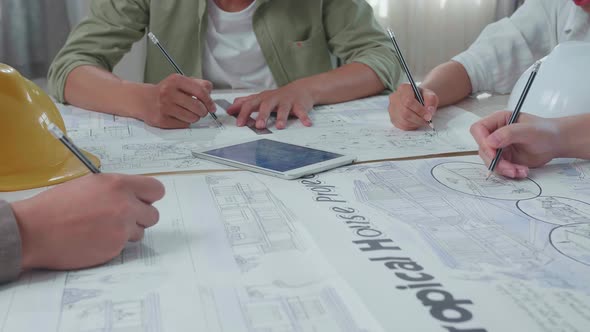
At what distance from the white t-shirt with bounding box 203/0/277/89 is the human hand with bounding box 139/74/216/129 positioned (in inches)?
12.5

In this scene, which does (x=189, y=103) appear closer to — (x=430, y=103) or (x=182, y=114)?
(x=182, y=114)

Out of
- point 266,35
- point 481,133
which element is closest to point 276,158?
point 481,133

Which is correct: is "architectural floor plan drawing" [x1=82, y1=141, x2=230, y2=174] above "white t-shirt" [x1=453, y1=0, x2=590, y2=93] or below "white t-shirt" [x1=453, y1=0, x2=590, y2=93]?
below

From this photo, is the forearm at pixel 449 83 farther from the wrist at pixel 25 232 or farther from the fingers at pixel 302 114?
the wrist at pixel 25 232

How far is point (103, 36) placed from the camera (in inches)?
43.8

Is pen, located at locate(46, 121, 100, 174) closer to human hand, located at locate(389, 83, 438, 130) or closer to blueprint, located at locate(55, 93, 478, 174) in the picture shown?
blueprint, located at locate(55, 93, 478, 174)

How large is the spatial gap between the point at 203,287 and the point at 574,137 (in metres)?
0.50

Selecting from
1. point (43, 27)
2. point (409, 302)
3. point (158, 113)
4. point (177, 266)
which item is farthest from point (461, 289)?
point (43, 27)

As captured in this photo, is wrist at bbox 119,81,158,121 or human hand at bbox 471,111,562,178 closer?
human hand at bbox 471,111,562,178

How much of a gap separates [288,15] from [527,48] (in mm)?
442

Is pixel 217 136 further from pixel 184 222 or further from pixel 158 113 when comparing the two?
pixel 184 222


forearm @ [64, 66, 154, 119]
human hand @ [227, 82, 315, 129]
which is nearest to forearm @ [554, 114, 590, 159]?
human hand @ [227, 82, 315, 129]

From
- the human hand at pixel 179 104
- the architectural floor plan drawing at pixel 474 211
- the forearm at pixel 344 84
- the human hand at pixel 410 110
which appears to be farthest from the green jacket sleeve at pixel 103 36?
the architectural floor plan drawing at pixel 474 211

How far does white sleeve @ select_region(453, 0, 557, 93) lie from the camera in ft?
3.45
